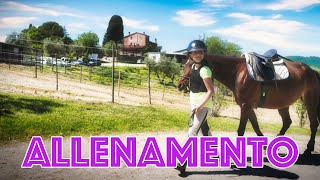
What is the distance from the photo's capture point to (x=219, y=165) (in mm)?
5461

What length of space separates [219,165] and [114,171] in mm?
2075

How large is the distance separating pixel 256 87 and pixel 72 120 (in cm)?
561

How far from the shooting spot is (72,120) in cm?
857

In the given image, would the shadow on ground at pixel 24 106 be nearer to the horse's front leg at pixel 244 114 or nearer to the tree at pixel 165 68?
the horse's front leg at pixel 244 114

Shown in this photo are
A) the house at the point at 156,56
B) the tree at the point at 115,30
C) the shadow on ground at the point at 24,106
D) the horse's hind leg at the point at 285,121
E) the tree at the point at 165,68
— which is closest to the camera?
the horse's hind leg at the point at 285,121

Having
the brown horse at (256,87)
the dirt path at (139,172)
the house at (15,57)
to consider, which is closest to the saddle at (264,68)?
the brown horse at (256,87)

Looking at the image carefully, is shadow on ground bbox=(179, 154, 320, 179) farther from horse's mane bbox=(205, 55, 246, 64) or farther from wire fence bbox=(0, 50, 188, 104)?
wire fence bbox=(0, 50, 188, 104)

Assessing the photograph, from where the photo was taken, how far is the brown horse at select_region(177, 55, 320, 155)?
19.0ft

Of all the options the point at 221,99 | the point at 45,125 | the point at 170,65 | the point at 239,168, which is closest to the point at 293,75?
the point at 239,168

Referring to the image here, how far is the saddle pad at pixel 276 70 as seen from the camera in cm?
586

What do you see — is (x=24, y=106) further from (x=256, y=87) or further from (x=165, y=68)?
(x=165, y=68)

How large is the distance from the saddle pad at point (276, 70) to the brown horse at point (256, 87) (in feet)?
0.28

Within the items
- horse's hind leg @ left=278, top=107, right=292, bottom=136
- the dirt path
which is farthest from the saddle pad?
the dirt path

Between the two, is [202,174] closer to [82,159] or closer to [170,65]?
[82,159]
